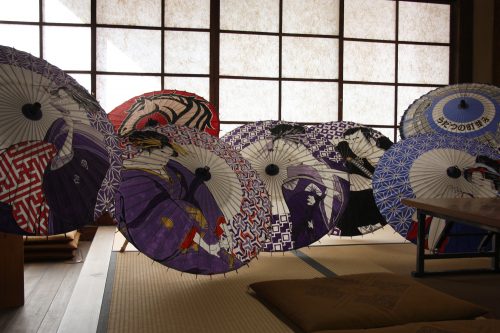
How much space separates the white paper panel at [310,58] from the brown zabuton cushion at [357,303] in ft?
10.5

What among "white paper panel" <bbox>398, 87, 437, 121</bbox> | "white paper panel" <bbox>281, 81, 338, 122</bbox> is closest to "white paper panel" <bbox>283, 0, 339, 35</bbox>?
"white paper panel" <bbox>281, 81, 338, 122</bbox>

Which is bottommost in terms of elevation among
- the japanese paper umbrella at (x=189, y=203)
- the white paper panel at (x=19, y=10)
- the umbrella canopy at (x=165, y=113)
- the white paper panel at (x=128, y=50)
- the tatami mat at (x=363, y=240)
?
the tatami mat at (x=363, y=240)

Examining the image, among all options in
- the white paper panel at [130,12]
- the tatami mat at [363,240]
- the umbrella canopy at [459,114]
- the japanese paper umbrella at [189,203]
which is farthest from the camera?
the white paper panel at [130,12]

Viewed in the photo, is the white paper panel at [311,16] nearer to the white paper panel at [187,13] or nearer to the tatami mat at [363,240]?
the white paper panel at [187,13]

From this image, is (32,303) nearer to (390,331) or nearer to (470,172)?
(390,331)

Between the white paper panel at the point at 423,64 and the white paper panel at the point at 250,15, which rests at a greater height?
the white paper panel at the point at 250,15

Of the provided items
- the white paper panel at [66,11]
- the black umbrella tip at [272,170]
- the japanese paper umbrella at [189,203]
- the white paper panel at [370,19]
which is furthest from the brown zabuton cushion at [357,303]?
the white paper panel at [370,19]

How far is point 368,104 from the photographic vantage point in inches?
223

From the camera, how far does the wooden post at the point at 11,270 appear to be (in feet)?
10.00

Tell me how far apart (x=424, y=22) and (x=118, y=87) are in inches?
122

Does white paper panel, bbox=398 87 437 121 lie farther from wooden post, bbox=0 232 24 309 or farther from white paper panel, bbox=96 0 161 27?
wooden post, bbox=0 232 24 309

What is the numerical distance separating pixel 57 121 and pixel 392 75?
13.7ft

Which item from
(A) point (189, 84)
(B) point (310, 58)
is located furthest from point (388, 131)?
(A) point (189, 84)

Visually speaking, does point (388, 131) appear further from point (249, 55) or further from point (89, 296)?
point (89, 296)
